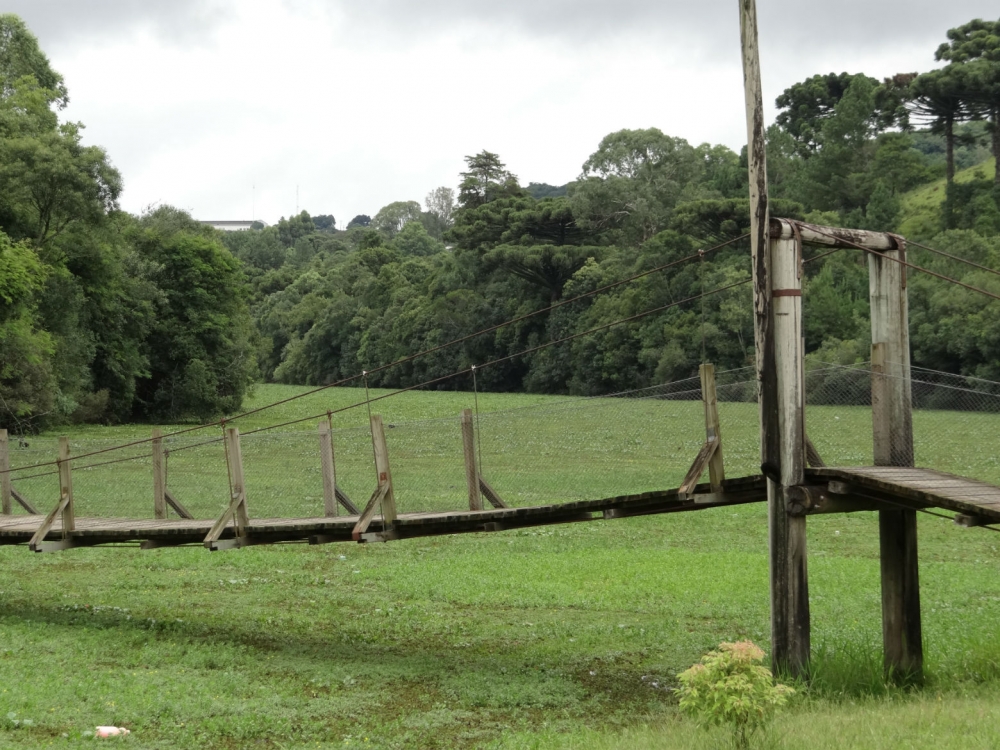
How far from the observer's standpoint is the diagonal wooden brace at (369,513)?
408 inches

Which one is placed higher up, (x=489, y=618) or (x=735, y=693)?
(x=735, y=693)

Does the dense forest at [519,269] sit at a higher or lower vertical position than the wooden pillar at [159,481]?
higher

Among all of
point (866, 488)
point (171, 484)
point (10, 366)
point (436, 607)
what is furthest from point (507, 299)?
point (866, 488)

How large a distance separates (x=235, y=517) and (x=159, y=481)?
6.81 ft

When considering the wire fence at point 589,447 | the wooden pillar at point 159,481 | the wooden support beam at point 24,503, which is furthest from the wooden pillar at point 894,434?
the wooden support beam at point 24,503

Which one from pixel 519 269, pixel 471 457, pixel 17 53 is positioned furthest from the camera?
pixel 519 269

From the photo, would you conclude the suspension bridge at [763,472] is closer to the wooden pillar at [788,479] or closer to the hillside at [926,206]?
the wooden pillar at [788,479]

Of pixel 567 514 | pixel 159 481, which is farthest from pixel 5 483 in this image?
pixel 567 514

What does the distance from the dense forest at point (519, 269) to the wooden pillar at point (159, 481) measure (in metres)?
24.0

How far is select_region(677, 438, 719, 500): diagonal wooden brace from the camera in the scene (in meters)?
9.05

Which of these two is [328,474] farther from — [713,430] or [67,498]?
[713,430]

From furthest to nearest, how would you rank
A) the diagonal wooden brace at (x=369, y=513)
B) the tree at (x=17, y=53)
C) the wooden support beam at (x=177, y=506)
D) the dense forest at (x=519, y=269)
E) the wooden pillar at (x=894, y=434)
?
the tree at (x=17, y=53) < the dense forest at (x=519, y=269) < the wooden support beam at (x=177, y=506) < the diagonal wooden brace at (x=369, y=513) < the wooden pillar at (x=894, y=434)

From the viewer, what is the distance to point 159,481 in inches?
509

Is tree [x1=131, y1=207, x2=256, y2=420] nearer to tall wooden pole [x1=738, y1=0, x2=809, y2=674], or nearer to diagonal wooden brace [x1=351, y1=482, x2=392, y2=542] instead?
diagonal wooden brace [x1=351, y1=482, x2=392, y2=542]
